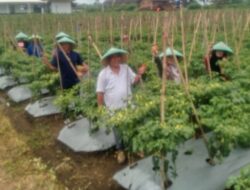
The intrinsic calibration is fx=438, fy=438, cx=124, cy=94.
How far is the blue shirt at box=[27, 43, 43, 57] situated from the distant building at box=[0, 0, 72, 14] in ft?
131

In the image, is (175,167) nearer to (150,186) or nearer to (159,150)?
(150,186)

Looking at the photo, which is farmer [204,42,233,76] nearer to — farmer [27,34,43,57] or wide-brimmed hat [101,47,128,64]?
wide-brimmed hat [101,47,128,64]

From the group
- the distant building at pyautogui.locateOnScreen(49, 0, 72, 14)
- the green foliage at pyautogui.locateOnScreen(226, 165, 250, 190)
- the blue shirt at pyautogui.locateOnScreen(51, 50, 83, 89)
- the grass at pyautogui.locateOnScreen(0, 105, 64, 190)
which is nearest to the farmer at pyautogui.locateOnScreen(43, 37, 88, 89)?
the blue shirt at pyautogui.locateOnScreen(51, 50, 83, 89)

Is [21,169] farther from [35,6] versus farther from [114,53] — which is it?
[35,6]

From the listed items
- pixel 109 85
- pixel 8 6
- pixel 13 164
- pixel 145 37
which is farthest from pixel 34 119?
pixel 8 6

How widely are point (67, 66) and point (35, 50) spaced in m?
2.53

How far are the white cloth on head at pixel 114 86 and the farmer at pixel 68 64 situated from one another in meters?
1.37

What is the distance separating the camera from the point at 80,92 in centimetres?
588

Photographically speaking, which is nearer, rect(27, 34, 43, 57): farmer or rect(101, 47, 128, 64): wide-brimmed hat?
rect(101, 47, 128, 64): wide-brimmed hat

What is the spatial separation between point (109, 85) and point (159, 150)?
5.06ft

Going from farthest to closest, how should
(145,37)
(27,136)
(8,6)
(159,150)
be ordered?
1. (8,6)
2. (145,37)
3. (27,136)
4. (159,150)

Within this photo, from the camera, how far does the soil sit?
4.86 meters

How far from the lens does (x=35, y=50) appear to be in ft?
29.1

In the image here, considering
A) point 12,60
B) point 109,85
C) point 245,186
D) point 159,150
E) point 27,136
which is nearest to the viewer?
point 245,186
